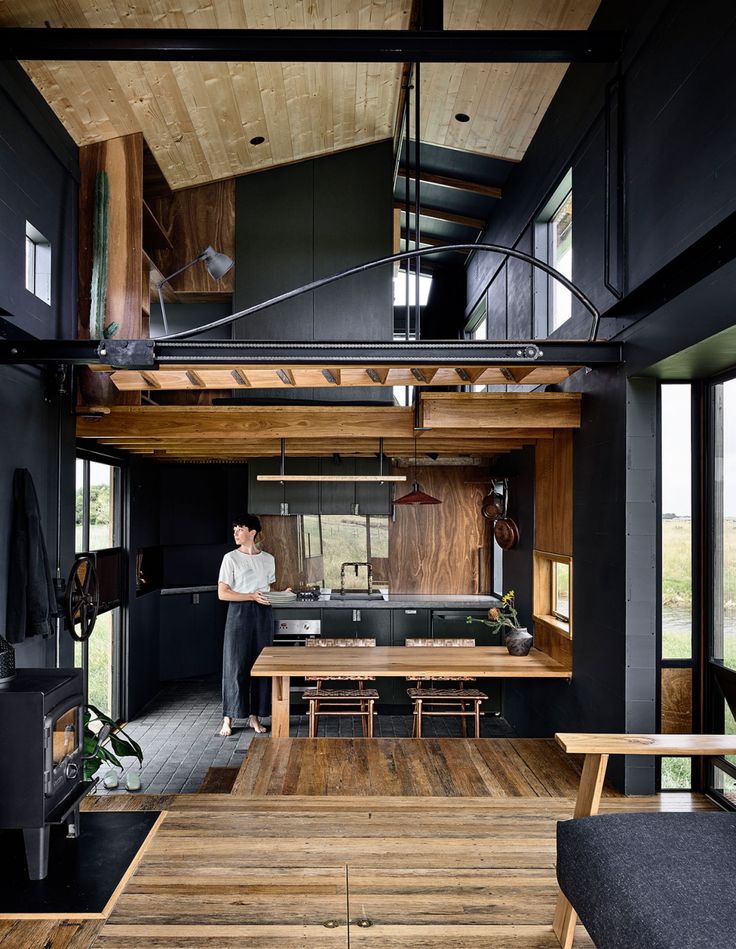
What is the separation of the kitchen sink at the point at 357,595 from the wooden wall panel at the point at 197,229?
3273 millimetres

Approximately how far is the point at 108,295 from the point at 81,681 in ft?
8.69

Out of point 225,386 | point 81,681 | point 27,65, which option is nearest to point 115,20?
point 27,65

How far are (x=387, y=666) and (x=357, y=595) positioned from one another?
271 centimetres

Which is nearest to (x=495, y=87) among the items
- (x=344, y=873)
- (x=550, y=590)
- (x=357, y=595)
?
(x=550, y=590)

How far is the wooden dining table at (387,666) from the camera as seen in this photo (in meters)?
5.02

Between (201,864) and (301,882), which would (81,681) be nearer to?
(201,864)

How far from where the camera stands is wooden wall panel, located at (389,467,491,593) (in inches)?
324

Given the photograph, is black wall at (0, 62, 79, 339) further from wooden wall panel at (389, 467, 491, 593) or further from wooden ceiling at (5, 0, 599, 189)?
wooden wall panel at (389, 467, 491, 593)

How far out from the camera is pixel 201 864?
3146 mm

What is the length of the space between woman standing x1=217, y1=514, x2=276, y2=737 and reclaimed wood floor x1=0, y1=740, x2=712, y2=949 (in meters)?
2.39

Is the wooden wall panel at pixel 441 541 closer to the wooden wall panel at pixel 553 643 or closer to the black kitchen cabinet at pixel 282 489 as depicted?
the black kitchen cabinet at pixel 282 489

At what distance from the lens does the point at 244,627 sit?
260 inches

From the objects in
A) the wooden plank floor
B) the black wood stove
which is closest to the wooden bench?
the wooden plank floor

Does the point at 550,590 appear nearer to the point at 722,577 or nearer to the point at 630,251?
the point at 722,577
